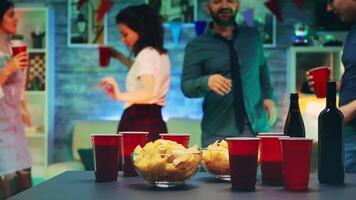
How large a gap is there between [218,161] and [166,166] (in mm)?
263

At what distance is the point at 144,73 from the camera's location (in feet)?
10.9

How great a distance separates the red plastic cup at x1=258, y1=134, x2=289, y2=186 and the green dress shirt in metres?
1.57

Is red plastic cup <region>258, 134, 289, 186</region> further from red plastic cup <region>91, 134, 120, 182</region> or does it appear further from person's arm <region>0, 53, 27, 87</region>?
person's arm <region>0, 53, 27, 87</region>

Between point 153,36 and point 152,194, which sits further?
point 153,36

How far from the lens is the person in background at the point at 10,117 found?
3418mm

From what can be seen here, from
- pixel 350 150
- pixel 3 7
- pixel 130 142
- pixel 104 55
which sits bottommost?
pixel 350 150

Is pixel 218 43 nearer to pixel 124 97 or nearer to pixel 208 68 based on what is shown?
pixel 208 68

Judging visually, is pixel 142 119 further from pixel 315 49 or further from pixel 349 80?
pixel 315 49

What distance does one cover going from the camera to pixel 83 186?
161cm

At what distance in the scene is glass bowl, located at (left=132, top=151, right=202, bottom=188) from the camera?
1.54m

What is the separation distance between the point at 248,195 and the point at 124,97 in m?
1.88

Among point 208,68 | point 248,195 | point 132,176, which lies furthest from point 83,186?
point 208,68

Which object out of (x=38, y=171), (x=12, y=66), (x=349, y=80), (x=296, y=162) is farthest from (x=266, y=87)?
(x=38, y=171)

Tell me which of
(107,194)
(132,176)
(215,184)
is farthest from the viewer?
(132,176)
